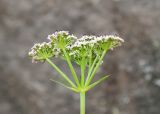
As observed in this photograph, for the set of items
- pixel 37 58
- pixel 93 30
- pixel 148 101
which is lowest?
pixel 37 58

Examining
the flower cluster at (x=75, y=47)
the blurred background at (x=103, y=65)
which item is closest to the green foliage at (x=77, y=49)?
the flower cluster at (x=75, y=47)

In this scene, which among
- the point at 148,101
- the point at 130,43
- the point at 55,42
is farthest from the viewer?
the point at 130,43

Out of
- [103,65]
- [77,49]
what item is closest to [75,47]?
[77,49]

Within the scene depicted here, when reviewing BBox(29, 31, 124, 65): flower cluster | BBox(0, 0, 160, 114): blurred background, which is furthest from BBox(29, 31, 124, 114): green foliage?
BBox(0, 0, 160, 114): blurred background

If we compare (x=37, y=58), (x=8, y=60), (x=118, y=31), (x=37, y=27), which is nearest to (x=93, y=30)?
(x=118, y=31)

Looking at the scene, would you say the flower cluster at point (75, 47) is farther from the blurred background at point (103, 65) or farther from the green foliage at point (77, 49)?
the blurred background at point (103, 65)

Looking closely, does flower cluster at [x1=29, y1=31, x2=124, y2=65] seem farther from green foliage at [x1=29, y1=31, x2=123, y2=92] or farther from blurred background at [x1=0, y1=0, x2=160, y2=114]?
blurred background at [x1=0, y1=0, x2=160, y2=114]

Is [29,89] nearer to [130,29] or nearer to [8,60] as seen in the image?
[8,60]
